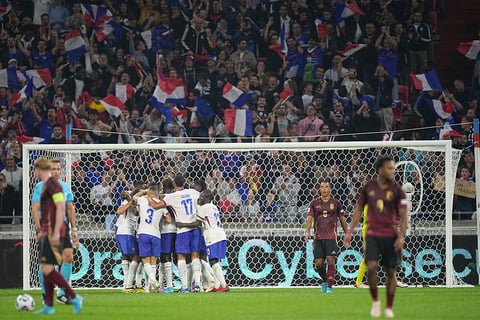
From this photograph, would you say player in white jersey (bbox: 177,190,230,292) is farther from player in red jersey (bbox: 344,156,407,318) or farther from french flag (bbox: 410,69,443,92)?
french flag (bbox: 410,69,443,92)

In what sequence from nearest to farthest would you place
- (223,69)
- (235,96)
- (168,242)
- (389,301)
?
1. (389,301)
2. (168,242)
3. (235,96)
4. (223,69)

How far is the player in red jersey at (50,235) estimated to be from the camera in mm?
13500

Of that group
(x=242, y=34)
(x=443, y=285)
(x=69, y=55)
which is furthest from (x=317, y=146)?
(x=69, y=55)

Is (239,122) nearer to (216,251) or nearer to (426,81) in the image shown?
(426,81)

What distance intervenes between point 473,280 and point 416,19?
7.33 metres

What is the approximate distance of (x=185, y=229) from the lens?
19719mm

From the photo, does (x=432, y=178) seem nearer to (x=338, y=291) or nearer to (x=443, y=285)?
(x=443, y=285)

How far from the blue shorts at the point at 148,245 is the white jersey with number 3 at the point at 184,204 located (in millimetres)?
520

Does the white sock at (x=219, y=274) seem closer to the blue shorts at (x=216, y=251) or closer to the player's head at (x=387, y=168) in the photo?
the blue shorts at (x=216, y=251)

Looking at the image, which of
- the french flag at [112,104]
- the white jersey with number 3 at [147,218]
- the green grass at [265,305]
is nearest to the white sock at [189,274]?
the white jersey with number 3 at [147,218]

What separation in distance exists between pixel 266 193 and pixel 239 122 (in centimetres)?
284

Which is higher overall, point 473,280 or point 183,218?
point 183,218

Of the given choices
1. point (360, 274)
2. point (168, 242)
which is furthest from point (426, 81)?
point (168, 242)

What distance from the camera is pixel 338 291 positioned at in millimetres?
19344
